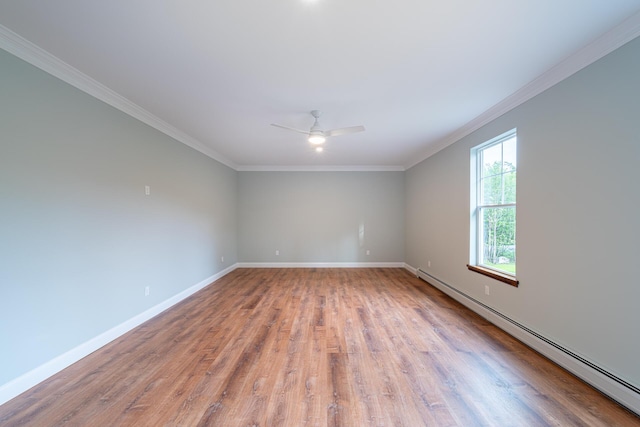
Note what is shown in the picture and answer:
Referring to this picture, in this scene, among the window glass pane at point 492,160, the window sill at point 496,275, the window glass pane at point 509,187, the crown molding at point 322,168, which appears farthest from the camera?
the crown molding at point 322,168

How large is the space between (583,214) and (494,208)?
4.01 ft

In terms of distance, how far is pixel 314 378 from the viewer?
6.38 ft

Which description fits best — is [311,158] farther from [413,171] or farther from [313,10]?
[313,10]

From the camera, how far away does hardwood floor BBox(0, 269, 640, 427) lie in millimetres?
1580

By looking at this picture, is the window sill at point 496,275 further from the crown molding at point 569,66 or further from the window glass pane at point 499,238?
the crown molding at point 569,66

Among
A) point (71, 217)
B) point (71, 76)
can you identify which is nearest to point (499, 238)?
point (71, 217)

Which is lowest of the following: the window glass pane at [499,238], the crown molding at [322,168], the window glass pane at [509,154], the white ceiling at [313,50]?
the window glass pane at [499,238]

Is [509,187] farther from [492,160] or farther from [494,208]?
[492,160]

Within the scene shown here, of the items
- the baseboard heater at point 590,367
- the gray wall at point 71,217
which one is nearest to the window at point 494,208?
the baseboard heater at point 590,367

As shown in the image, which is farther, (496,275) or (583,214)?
(496,275)

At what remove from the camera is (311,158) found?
540cm

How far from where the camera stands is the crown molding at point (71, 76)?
176cm

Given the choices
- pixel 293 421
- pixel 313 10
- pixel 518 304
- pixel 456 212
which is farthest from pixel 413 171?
pixel 293 421

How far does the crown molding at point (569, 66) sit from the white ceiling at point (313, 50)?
2cm
